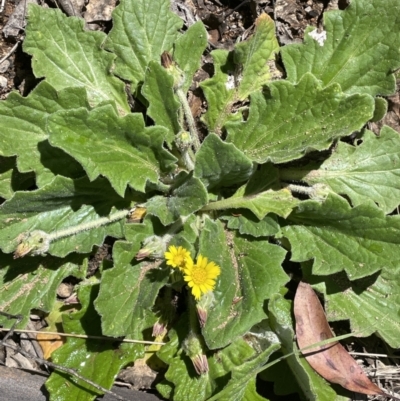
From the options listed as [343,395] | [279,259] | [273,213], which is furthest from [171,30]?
[343,395]

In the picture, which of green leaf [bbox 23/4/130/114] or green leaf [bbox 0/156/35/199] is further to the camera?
green leaf [bbox 0/156/35/199]

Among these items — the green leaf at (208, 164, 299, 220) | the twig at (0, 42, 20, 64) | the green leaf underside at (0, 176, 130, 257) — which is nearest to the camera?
the green leaf underside at (0, 176, 130, 257)

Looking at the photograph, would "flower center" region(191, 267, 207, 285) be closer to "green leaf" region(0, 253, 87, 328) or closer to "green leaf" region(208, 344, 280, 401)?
"green leaf" region(208, 344, 280, 401)

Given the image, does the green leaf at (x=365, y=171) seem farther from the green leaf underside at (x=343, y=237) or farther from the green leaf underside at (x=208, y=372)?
the green leaf underside at (x=208, y=372)

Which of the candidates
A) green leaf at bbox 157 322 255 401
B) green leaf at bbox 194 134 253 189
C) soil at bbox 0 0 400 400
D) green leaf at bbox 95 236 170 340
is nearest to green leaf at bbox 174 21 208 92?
soil at bbox 0 0 400 400

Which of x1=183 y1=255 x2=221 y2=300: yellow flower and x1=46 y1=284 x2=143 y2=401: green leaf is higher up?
x1=183 y1=255 x2=221 y2=300: yellow flower

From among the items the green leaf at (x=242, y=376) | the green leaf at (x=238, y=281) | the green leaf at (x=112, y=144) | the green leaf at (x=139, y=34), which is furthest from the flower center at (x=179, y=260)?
the green leaf at (x=139, y=34)
